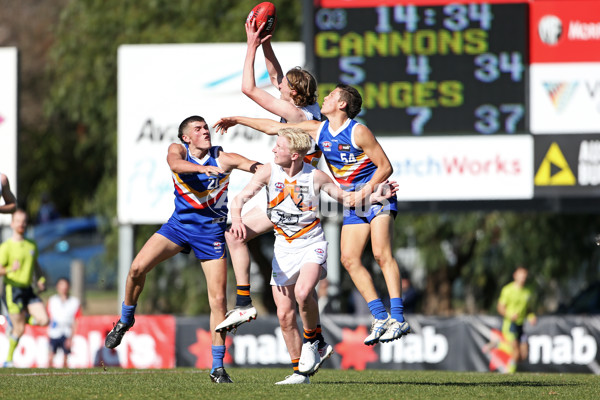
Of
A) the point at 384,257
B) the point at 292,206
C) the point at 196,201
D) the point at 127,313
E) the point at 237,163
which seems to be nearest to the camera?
the point at 292,206

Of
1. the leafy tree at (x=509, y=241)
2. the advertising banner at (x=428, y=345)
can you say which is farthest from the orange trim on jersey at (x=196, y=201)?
the leafy tree at (x=509, y=241)

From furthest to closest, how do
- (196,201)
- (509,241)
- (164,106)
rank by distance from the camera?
(509,241) → (164,106) → (196,201)

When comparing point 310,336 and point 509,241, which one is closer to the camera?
point 310,336

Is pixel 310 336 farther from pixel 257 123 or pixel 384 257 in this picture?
pixel 257 123

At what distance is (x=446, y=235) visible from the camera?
1931 centimetres

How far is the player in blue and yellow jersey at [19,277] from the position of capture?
1388 cm

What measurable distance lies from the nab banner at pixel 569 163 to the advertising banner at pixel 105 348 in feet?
19.6

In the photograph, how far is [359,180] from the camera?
8500 millimetres

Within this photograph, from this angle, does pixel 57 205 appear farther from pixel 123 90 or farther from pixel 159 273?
pixel 123 90

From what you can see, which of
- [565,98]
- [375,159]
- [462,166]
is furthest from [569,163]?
[375,159]

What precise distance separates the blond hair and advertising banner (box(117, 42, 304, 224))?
29.0ft

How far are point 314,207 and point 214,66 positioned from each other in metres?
9.47

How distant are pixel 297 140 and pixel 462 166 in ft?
24.5

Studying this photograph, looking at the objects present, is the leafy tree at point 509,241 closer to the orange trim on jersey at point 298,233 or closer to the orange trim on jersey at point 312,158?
the orange trim on jersey at point 312,158
